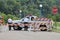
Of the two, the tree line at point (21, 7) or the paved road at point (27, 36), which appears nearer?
the paved road at point (27, 36)

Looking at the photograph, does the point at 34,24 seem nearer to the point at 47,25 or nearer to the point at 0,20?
the point at 47,25

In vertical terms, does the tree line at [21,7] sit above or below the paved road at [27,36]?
above

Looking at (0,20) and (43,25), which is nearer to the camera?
(43,25)

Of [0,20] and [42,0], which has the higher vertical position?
[42,0]

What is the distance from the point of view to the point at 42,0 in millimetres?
142625

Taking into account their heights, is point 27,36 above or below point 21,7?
below

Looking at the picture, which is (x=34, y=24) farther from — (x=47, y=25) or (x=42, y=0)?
(x=42, y=0)

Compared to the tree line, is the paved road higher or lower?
lower

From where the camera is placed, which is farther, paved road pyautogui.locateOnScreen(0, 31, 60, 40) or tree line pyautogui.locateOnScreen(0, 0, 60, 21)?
tree line pyautogui.locateOnScreen(0, 0, 60, 21)

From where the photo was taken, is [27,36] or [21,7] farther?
[21,7]

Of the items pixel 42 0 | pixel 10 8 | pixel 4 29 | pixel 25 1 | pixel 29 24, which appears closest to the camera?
pixel 4 29

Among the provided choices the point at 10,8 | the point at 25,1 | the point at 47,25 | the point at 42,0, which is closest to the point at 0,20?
the point at 47,25

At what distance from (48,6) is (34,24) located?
326ft

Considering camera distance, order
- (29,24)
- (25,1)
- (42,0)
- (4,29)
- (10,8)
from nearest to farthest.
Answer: (4,29)
(29,24)
(10,8)
(25,1)
(42,0)
